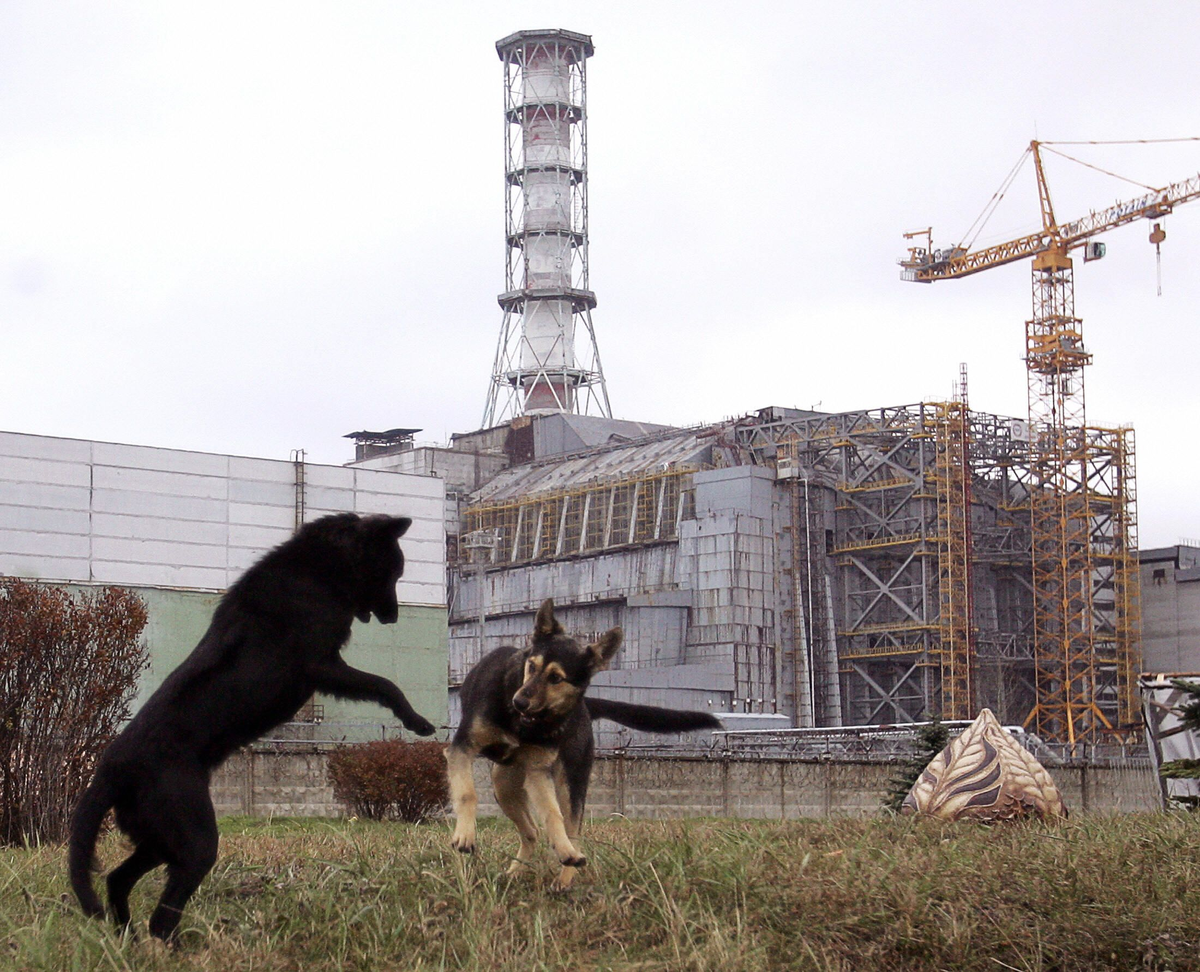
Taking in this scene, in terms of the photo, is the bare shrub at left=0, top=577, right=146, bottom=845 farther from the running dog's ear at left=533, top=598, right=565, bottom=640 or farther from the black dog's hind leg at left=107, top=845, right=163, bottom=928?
the running dog's ear at left=533, top=598, right=565, bottom=640

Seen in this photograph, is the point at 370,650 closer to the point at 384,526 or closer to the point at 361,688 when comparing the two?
the point at 384,526

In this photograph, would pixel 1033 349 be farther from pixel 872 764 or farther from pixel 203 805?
pixel 203 805

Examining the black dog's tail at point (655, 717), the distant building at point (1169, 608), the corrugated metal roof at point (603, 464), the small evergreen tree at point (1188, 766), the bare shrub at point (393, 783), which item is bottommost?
the bare shrub at point (393, 783)

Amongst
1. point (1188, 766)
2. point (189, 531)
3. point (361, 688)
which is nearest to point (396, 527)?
point (361, 688)

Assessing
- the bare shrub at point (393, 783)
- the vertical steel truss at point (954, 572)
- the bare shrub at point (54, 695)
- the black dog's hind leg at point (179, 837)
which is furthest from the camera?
the vertical steel truss at point (954, 572)

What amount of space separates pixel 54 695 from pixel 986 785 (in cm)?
895

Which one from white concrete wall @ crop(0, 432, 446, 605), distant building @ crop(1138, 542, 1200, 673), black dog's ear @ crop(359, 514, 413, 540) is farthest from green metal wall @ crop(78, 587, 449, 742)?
distant building @ crop(1138, 542, 1200, 673)

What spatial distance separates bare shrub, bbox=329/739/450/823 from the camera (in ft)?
90.4

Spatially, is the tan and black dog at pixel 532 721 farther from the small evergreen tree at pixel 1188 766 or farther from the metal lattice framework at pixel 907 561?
the metal lattice framework at pixel 907 561

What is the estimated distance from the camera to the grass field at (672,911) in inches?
325

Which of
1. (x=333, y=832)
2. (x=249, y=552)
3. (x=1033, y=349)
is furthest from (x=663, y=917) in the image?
(x=1033, y=349)

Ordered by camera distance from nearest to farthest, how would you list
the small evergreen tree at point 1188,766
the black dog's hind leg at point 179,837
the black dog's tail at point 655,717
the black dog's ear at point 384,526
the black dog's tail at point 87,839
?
1. the black dog's hind leg at point 179,837
2. the black dog's tail at point 87,839
3. the black dog's ear at point 384,526
4. the black dog's tail at point 655,717
5. the small evergreen tree at point 1188,766

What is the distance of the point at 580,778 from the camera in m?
9.82

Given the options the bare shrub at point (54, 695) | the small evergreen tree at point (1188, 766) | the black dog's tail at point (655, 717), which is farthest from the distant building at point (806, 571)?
the black dog's tail at point (655, 717)
